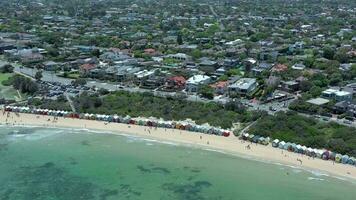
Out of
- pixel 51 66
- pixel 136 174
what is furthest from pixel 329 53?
pixel 136 174

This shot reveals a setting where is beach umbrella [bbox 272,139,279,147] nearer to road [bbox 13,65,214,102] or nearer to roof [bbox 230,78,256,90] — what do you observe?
road [bbox 13,65,214,102]

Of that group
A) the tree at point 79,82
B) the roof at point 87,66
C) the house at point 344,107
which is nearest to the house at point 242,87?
the house at point 344,107

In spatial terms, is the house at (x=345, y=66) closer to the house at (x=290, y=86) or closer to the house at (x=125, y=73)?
the house at (x=290, y=86)

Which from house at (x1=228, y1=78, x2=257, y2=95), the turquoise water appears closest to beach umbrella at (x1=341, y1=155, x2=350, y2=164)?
the turquoise water

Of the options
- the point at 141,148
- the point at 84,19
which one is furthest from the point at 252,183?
the point at 84,19

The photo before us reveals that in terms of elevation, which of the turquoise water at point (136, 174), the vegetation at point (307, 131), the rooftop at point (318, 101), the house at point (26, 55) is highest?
the house at point (26, 55)

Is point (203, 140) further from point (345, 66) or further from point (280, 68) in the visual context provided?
point (345, 66)

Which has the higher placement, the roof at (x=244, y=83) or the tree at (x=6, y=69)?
the roof at (x=244, y=83)
